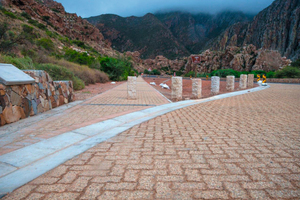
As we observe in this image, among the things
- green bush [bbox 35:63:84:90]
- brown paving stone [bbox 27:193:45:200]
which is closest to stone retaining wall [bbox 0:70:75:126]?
brown paving stone [bbox 27:193:45:200]

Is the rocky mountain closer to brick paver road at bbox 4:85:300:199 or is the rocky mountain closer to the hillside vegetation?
the hillside vegetation

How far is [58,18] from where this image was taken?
212 ft

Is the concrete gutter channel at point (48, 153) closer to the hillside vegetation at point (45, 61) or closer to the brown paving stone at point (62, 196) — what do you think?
the brown paving stone at point (62, 196)

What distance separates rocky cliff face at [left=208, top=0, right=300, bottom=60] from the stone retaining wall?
88363 mm

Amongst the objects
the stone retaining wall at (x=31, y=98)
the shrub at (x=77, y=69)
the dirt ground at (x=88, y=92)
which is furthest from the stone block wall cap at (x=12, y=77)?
the shrub at (x=77, y=69)

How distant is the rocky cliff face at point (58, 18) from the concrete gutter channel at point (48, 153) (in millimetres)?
50758

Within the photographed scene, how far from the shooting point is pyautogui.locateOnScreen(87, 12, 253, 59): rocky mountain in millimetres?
117750

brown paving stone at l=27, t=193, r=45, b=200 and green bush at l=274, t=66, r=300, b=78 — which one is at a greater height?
green bush at l=274, t=66, r=300, b=78

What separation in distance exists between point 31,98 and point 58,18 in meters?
69.4

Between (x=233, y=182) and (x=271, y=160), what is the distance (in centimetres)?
108

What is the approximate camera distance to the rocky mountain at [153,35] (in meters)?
118

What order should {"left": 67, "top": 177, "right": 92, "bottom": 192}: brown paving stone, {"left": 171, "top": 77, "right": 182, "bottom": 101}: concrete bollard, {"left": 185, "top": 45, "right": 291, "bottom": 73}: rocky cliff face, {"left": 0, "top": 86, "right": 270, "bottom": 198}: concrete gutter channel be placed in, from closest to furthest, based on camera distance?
{"left": 67, "top": 177, "right": 92, "bottom": 192}: brown paving stone, {"left": 0, "top": 86, "right": 270, "bottom": 198}: concrete gutter channel, {"left": 171, "top": 77, "right": 182, "bottom": 101}: concrete bollard, {"left": 185, "top": 45, "right": 291, "bottom": 73}: rocky cliff face

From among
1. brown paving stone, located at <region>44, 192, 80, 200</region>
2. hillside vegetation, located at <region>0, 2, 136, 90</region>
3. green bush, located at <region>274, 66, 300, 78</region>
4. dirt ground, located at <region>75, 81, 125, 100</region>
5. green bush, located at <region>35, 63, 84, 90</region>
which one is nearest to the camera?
brown paving stone, located at <region>44, 192, 80, 200</region>

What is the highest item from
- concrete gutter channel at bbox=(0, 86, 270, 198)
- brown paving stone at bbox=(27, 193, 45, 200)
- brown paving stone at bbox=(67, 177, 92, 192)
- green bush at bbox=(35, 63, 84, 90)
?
green bush at bbox=(35, 63, 84, 90)
